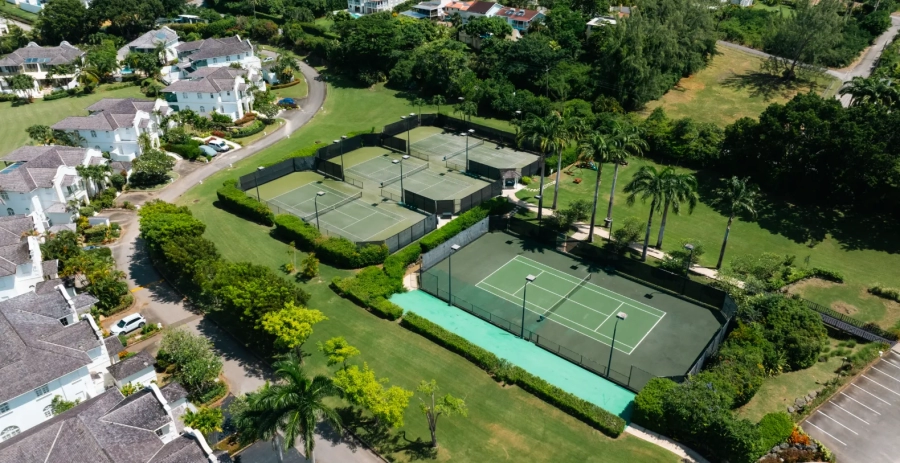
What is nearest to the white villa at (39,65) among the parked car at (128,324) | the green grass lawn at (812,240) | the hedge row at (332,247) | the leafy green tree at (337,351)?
the hedge row at (332,247)

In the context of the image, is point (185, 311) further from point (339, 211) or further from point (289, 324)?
point (339, 211)

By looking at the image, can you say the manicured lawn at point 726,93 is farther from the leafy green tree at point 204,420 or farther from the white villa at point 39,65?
the white villa at point 39,65

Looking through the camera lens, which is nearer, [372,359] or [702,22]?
[372,359]

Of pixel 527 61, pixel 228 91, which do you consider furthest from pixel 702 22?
pixel 228 91

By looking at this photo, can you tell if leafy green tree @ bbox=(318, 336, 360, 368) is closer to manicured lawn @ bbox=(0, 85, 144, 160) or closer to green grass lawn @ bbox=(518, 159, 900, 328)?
green grass lawn @ bbox=(518, 159, 900, 328)

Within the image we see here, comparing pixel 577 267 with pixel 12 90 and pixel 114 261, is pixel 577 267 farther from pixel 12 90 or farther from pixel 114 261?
pixel 12 90

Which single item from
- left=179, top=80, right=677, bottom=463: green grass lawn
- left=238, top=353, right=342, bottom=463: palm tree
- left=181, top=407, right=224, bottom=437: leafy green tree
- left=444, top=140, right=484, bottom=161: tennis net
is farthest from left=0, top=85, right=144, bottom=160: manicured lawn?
left=238, top=353, right=342, bottom=463: palm tree

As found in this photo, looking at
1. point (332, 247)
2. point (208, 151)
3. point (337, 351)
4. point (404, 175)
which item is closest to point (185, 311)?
point (332, 247)
